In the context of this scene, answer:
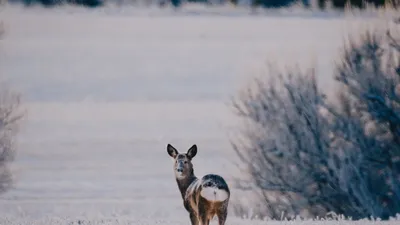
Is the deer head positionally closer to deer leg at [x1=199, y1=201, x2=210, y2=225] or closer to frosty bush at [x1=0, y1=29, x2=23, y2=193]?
deer leg at [x1=199, y1=201, x2=210, y2=225]

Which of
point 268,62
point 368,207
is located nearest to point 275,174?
point 368,207

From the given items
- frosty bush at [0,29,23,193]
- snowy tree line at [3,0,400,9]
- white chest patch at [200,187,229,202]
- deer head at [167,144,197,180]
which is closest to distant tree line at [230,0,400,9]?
snowy tree line at [3,0,400,9]

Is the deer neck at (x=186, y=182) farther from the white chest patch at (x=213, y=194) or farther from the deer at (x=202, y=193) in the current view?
the white chest patch at (x=213, y=194)

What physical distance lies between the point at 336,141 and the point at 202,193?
1888 cm

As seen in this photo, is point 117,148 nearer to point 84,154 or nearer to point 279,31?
point 84,154

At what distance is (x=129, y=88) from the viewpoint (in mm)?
40781

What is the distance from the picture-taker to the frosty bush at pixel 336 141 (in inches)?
1066

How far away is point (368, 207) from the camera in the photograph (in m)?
26.5

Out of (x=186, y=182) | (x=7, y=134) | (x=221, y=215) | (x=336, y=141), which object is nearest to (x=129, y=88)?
(x=7, y=134)

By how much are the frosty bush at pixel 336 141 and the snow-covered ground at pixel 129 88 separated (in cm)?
104

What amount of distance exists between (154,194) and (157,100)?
9879 mm

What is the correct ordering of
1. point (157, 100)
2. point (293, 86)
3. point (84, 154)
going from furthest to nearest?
point (157, 100) → point (84, 154) → point (293, 86)

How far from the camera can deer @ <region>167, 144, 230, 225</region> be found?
9875 mm

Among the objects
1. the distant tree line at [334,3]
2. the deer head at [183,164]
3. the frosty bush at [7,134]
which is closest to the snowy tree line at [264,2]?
the distant tree line at [334,3]
